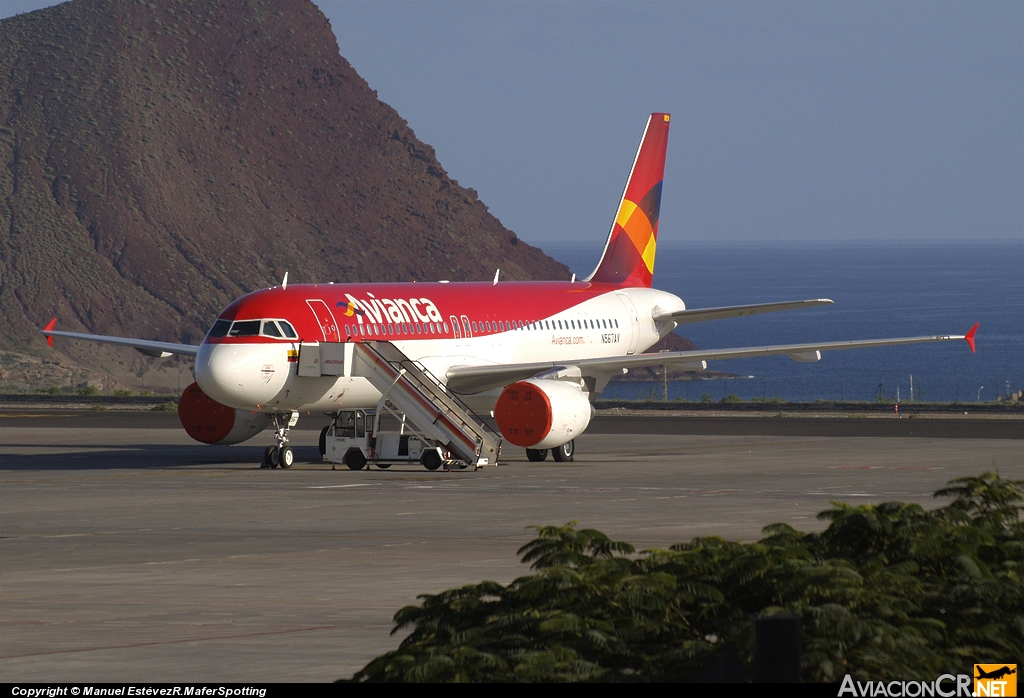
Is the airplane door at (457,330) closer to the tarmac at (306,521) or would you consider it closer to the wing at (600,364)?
the wing at (600,364)

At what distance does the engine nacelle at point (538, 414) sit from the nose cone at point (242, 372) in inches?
185

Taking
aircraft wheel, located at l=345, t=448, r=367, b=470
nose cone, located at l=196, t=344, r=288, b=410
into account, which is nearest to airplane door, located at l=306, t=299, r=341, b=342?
nose cone, located at l=196, t=344, r=288, b=410

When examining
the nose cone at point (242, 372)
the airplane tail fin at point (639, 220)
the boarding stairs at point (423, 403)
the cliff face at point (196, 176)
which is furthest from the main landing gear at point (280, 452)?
the cliff face at point (196, 176)

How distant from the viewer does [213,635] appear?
46.1ft

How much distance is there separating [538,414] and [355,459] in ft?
13.8

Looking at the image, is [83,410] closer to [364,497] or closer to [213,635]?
[364,497]

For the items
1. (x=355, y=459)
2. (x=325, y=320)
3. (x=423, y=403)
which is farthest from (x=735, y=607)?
(x=355, y=459)

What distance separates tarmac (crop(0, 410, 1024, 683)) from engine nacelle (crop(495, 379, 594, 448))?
717mm

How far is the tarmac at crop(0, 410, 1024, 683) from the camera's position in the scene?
13.8 meters

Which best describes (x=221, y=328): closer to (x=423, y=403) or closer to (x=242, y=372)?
(x=242, y=372)

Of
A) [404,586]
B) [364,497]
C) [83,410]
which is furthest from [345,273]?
[404,586]

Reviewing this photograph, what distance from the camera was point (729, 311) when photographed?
41.9m

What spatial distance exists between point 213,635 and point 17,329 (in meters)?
114

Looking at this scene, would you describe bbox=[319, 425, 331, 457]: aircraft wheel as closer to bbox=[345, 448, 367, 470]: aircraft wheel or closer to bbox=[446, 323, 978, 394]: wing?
bbox=[345, 448, 367, 470]: aircraft wheel
